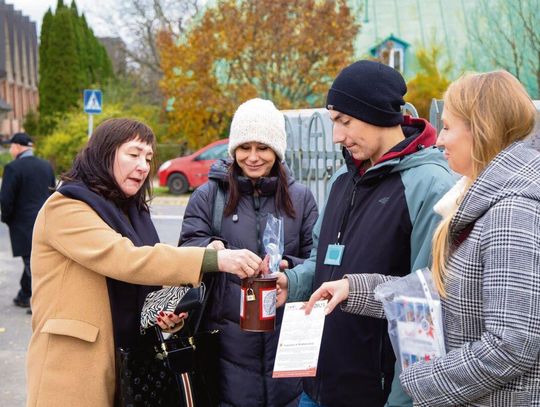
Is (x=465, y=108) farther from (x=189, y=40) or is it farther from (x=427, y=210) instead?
(x=189, y=40)

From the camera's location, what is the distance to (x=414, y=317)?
2055 millimetres

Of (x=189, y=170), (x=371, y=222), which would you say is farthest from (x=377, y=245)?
(x=189, y=170)

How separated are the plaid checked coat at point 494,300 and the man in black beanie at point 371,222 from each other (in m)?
0.43

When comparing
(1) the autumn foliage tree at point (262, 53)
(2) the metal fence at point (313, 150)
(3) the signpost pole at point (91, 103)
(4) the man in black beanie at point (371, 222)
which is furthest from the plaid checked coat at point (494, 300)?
(1) the autumn foliage tree at point (262, 53)

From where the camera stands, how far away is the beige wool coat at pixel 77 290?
280 centimetres

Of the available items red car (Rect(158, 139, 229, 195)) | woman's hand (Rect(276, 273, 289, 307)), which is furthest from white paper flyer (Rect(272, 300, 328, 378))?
red car (Rect(158, 139, 229, 195))

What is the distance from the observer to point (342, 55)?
22.2 m

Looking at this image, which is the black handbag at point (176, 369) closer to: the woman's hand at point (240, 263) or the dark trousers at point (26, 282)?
the woman's hand at point (240, 263)

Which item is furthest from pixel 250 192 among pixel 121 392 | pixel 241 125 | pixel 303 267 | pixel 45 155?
pixel 45 155

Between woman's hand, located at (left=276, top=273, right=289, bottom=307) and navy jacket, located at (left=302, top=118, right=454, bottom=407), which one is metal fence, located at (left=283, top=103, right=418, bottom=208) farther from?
navy jacket, located at (left=302, top=118, right=454, bottom=407)

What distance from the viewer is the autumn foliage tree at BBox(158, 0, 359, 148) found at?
2188 centimetres

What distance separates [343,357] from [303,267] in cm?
55

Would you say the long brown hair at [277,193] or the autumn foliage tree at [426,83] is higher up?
the autumn foliage tree at [426,83]

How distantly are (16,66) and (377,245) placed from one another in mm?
70290
